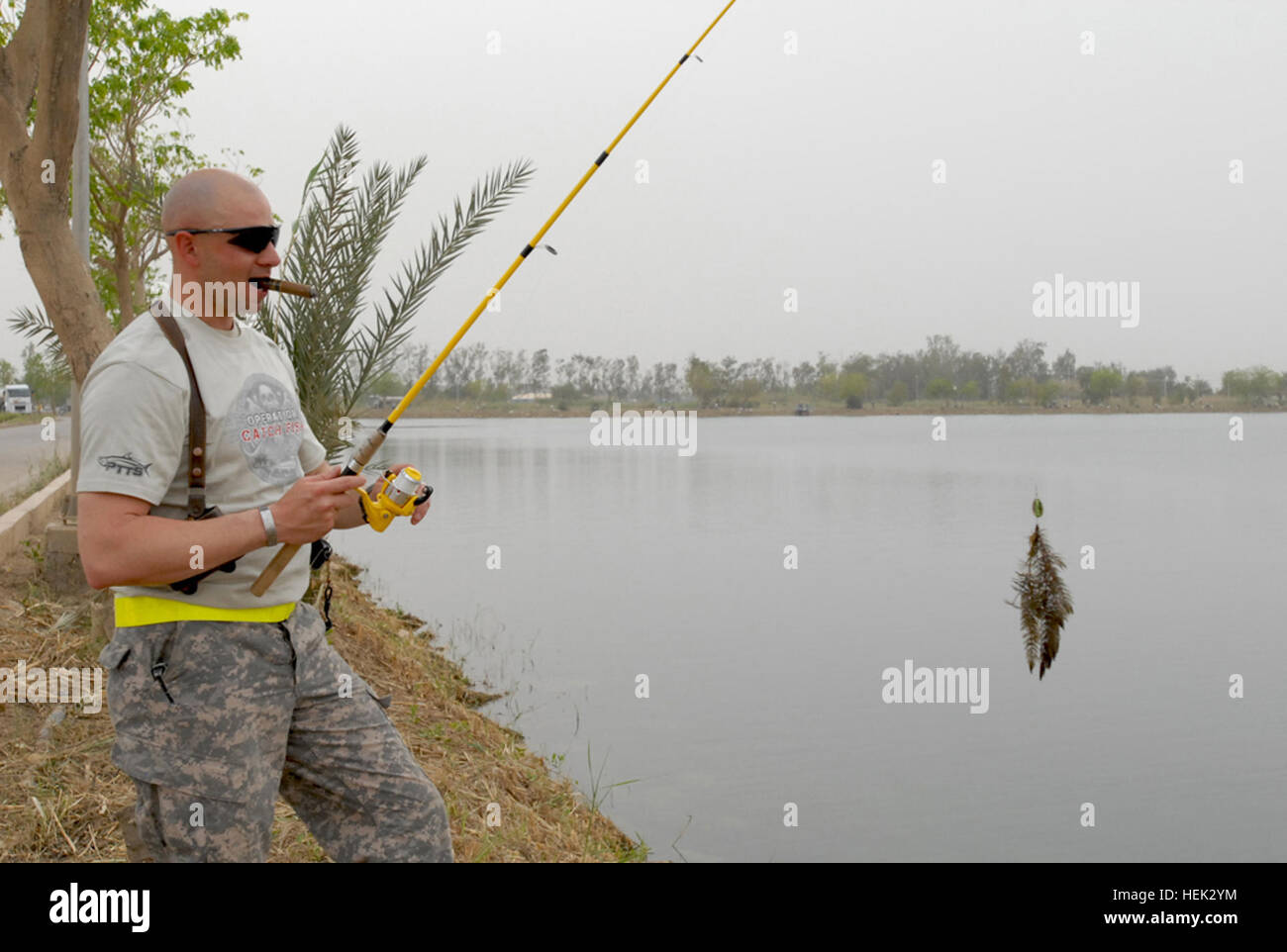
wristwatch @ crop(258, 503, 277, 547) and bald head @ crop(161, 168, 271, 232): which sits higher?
bald head @ crop(161, 168, 271, 232)

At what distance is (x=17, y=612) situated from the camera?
718 cm

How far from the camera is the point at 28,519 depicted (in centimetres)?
1019

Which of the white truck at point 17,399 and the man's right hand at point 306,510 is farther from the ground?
the white truck at point 17,399

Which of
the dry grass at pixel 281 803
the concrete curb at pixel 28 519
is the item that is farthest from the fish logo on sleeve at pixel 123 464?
the concrete curb at pixel 28 519

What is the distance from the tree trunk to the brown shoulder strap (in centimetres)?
447

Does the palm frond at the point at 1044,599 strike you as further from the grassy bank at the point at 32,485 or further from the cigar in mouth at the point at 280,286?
the grassy bank at the point at 32,485

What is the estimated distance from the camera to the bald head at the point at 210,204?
8.63 ft

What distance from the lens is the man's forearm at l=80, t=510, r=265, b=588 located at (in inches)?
92.9

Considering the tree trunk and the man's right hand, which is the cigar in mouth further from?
the tree trunk

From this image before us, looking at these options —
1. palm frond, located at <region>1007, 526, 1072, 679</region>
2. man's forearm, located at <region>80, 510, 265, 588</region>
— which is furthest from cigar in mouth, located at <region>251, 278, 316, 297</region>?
palm frond, located at <region>1007, 526, 1072, 679</region>

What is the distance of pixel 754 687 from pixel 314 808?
34.4 feet

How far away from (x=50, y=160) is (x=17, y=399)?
78340 millimetres

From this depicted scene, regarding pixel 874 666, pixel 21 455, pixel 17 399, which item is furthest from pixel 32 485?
pixel 17 399
